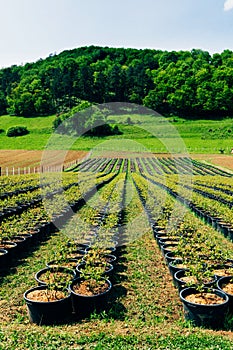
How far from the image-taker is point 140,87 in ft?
370

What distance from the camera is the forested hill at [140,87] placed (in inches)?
3862

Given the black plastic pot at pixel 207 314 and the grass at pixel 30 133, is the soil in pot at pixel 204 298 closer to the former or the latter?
the black plastic pot at pixel 207 314

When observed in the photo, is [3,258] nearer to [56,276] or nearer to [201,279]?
[56,276]

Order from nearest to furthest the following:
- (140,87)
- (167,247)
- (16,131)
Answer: (167,247), (16,131), (140,87)

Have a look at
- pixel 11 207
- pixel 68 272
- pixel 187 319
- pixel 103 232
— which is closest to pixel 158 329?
pixel 187 319

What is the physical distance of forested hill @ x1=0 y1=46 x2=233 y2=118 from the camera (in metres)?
98.1

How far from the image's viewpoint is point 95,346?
5398 mm

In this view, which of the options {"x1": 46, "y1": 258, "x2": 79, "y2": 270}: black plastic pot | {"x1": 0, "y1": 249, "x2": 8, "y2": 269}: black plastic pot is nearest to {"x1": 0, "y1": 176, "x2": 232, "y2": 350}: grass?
{"x1": 0, "y1": 249, "x2": 8, "y2": 269}: black plastic pot

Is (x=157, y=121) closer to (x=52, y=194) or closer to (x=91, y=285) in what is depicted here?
(x=52, y=194)

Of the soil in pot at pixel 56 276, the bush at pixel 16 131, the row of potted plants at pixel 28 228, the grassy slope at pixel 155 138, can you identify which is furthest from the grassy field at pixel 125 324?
the bush at pixel 16 131

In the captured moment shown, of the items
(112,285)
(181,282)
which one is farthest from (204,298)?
(112,285)

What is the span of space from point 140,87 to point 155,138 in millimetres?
40424

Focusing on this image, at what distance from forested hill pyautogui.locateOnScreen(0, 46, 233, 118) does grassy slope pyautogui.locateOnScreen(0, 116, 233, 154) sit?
35.2ft

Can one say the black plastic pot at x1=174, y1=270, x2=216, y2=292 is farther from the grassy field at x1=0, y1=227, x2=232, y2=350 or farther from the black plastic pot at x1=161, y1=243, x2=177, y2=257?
the black plastic pot at x1=161, y1=243, x2=177, y2=257
